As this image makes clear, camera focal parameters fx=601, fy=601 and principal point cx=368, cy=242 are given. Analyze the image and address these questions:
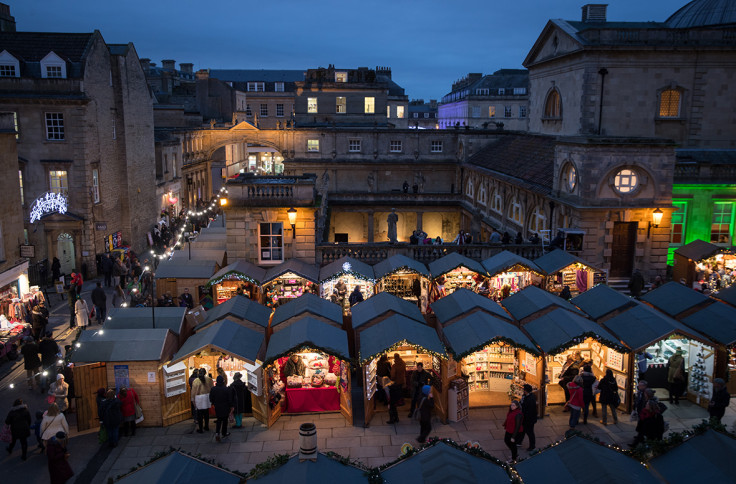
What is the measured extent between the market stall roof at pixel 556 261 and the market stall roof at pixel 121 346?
559 inches

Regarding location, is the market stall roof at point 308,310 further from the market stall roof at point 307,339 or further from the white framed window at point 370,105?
the white framed window at point 370,105

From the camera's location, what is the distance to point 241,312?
17.6m

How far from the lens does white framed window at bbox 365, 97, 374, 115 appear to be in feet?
197

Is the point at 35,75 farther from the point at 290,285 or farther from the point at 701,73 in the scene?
the point at 701,73

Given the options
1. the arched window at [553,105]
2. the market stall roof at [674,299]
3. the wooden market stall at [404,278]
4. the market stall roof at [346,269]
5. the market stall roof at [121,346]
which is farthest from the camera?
the arched window at [553,105]

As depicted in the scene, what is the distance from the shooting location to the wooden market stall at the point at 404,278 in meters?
23.0

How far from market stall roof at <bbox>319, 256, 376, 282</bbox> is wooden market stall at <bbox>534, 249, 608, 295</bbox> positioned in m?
6.69

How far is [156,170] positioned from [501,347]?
103 ft

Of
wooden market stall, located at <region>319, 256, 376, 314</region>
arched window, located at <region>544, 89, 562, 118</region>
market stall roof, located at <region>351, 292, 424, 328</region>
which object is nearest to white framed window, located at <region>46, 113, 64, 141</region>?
wooden market stall, located at <region>319, 256, 376, 314</region>

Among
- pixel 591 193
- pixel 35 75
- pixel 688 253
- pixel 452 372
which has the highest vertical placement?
pixel 35 75

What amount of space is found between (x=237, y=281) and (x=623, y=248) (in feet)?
53.4

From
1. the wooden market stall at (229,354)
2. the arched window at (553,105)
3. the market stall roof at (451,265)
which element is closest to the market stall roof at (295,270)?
the market stall roof at (451,265)

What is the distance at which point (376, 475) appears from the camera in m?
9.14

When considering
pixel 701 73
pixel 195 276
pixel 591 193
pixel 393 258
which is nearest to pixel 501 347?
pixel 393 258
